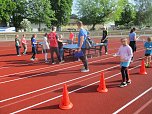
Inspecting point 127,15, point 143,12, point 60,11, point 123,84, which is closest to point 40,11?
point 60,11

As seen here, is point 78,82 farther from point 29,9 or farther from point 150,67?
point 29,9

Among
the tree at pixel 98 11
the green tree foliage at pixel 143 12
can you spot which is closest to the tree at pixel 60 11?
the tree at pixel 98 11

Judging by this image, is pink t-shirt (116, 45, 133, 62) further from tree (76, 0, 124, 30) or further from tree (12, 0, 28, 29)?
tree (76, 0, 124, 30)

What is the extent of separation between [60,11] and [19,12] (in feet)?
36.1

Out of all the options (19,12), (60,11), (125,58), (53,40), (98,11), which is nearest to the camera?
(125,58)

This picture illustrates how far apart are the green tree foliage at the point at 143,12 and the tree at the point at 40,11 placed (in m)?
31.0

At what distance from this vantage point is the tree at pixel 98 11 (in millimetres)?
81562

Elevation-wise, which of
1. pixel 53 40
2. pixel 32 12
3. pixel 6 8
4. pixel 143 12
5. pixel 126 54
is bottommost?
pixel 126 54

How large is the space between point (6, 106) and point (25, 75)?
→ 4.32m

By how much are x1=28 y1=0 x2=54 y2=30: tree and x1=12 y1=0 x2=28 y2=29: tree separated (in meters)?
1.44

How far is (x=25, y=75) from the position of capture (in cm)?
1198

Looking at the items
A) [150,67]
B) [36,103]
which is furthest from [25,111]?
[150,67]

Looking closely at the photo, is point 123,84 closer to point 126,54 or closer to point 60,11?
point 126,54

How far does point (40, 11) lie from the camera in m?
70.9
